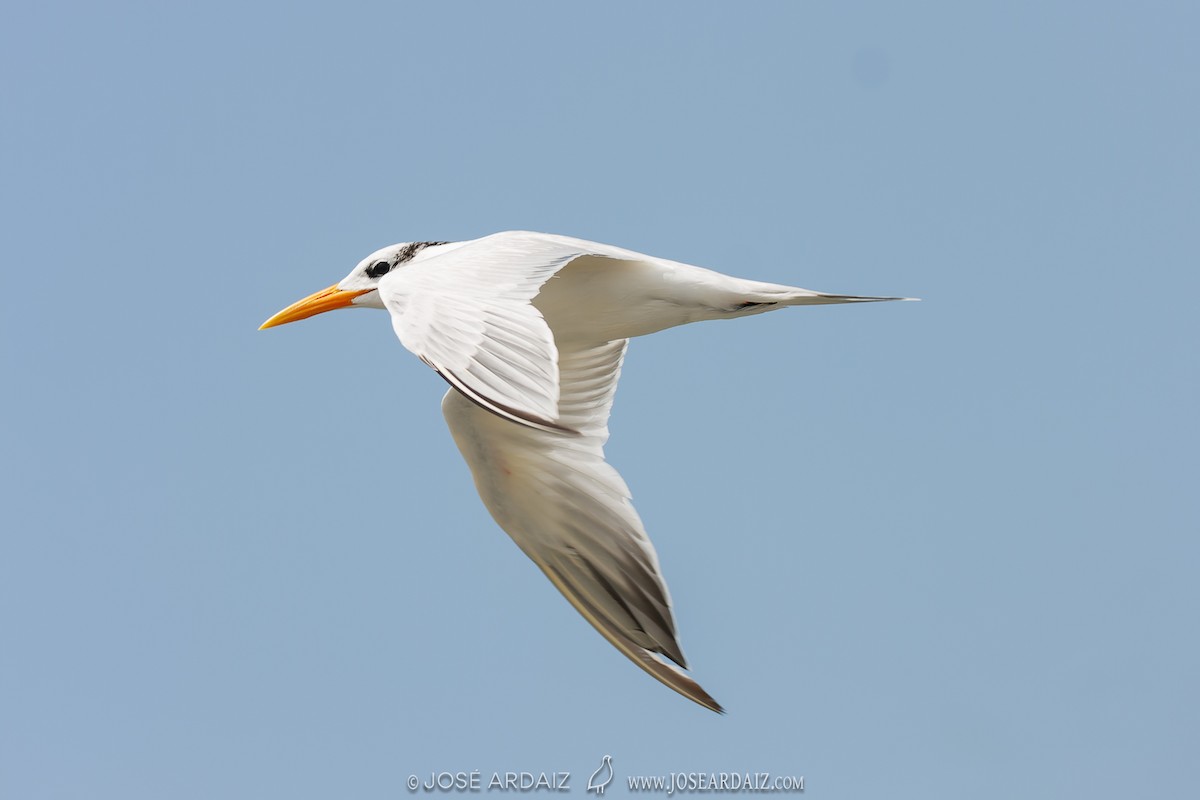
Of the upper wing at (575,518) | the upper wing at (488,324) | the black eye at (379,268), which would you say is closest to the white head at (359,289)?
the black eye at (379,268)

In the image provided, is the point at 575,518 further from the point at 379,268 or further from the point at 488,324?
the point at 488,324

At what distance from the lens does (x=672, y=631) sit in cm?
1016

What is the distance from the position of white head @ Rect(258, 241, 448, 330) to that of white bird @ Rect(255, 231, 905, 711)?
1 centimetres

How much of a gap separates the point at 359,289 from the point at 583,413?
1.95 meters

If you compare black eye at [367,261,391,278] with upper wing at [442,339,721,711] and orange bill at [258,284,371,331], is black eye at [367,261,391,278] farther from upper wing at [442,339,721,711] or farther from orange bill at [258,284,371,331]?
upper wing at [442,339,721,711]

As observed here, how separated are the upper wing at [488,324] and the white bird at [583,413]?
0.12ft

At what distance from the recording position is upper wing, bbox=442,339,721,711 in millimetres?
10250

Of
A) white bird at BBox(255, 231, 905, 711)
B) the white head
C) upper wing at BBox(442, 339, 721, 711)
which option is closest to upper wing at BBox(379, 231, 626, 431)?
white bird at BBox(255, 231, 905, 711)

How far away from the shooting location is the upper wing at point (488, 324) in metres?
5.94

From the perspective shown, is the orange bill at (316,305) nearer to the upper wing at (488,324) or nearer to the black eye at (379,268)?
the black eye at (379,268)

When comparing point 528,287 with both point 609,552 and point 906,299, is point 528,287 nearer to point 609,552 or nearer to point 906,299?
point 906,299

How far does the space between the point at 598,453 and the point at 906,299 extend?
302cm

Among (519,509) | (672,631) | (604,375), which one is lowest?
(672,631)

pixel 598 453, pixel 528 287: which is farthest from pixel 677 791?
pixel 528 287
